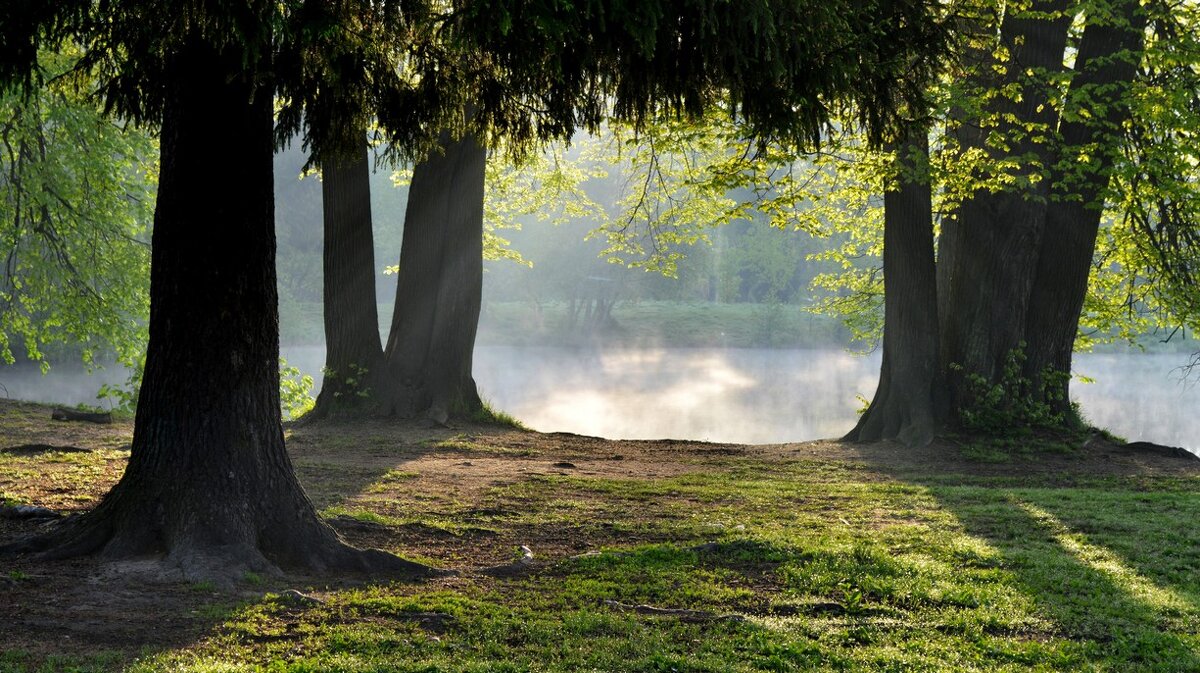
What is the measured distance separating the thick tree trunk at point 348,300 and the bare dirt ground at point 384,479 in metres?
0.70

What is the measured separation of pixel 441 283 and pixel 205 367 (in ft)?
30.7

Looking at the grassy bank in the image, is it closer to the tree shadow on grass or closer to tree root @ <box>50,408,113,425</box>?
tree root @ <box>50,408,113,425</box>

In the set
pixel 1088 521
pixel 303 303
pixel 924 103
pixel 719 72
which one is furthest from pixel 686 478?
pixel 303 303

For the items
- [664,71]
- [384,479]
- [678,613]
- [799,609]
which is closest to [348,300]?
[384,479]

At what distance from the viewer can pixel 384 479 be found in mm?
9992

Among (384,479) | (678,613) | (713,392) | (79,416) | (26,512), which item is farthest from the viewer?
(713,392)

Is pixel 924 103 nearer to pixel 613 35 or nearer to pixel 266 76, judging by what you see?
pixel 613 35

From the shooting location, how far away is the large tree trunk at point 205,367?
591 cm

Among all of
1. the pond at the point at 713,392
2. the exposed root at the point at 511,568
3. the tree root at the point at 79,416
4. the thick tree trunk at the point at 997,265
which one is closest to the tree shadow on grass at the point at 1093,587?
the exposed root at the point at 511,568

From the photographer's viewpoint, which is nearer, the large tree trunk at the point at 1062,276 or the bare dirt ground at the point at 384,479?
the bare dirt ground at the point at 384,479

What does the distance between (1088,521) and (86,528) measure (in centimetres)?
757

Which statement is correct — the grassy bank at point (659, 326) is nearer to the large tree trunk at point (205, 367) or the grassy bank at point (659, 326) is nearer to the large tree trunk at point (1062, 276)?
the large tree trunk at point (1062, 276)

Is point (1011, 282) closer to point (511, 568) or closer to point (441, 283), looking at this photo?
point (441, 283)

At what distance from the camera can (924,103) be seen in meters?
7.42
